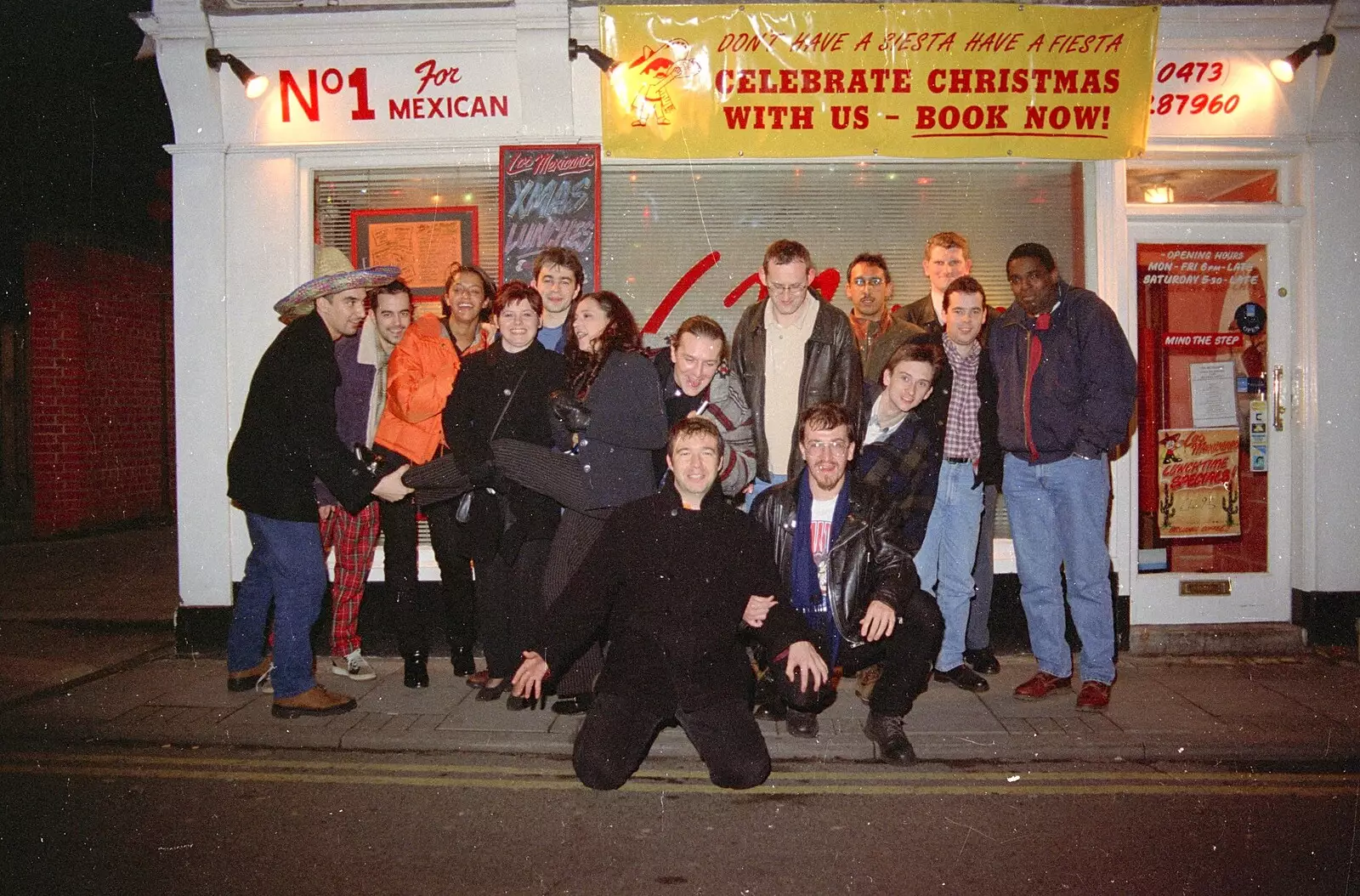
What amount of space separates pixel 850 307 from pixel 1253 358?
2.91 meters

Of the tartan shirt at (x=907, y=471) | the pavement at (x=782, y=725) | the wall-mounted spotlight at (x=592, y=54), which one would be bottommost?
the pavement at (x=782, y=725)

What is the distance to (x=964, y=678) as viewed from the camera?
218 inches

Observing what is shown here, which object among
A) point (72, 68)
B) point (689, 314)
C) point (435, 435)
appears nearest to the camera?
point (435, 435)

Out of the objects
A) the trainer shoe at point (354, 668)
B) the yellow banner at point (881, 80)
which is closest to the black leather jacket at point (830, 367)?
the yellow banner at point (881, 80)

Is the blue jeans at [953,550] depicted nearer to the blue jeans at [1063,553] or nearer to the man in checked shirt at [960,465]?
the man in checked shirt at [960,465]

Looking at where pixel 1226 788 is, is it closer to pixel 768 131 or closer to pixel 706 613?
pixel 706 613

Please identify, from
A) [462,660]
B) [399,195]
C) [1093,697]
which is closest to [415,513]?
[462,660]

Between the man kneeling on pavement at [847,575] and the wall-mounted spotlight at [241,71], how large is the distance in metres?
4.77

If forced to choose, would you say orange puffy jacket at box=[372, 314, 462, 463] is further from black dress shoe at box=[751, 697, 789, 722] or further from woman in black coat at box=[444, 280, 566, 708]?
black dress shoe at box=[751, 697, 789, 722]

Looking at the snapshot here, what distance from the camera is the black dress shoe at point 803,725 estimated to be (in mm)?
4625

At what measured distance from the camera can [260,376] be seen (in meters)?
4.99

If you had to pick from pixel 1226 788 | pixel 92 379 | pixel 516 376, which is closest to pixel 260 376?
pixel 516 376

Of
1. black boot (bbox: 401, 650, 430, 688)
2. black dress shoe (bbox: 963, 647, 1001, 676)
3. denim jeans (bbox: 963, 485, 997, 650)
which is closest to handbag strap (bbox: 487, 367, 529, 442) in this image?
black boot (bbox: 401, 650, 430, 688)

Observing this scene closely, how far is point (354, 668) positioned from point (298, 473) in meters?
1.56
